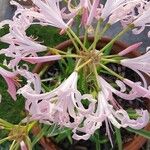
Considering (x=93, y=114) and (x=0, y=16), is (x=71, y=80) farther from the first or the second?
(x=0, y=16)

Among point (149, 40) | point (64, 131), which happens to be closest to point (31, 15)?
point (64, 131)

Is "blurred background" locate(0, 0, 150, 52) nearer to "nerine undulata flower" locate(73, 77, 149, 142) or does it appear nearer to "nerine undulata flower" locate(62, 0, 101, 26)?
"nerine undulata flower" locate(62, 0, 101, 26)

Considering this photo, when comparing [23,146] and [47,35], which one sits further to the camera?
[47,35]

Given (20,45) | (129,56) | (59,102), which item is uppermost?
(20,45)

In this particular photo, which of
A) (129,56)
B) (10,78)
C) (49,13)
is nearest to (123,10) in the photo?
(49,13)

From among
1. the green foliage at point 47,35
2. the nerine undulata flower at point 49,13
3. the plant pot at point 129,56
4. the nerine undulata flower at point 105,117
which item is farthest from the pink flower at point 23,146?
the green foliage at point 47,35

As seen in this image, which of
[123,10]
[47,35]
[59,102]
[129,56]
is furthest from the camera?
[47,35]

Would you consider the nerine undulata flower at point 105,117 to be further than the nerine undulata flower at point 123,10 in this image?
No

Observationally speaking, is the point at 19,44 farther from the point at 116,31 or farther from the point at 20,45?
the point at 116,31

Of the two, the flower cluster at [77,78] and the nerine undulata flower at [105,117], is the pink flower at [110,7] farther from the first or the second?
the nerine undulata flower at [105,117]
